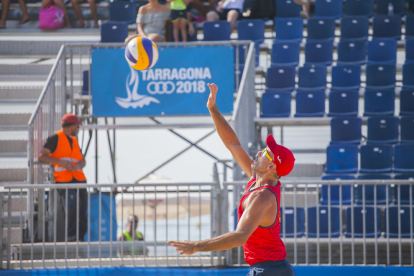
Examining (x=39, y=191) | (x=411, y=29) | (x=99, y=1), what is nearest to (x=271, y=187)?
(x=39, y=191)

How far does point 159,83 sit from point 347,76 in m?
3.77

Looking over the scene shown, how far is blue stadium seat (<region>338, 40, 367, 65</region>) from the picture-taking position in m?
11.8

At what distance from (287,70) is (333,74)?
0.90 m

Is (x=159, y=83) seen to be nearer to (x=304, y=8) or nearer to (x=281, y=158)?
(x=304, y=8)

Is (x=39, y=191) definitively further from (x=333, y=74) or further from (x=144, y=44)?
(x=333, y=74)

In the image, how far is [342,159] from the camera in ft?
32.1

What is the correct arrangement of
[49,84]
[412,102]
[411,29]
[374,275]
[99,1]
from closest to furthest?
1. [374,275]
2. [49,84]
3. [412,102]
4. [411,29]
5. [99,1]

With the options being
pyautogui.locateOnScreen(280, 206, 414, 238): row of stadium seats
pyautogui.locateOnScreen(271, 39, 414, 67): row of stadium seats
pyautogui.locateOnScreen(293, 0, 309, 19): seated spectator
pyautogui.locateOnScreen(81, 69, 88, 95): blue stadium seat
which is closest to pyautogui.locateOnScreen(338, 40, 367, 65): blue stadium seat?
pyautogui.locateOnScreen(271, 39, 414, 67): row of stadium seats

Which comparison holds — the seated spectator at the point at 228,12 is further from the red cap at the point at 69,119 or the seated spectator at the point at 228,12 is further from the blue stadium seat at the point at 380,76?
the red cap at the point at 69,119

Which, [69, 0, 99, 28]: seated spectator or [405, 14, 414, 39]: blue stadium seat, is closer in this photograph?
[405, 14, 414, 39]: blue stadium seat

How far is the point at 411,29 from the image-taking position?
1213cm

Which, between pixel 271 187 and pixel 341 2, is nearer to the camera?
pixel 271 187

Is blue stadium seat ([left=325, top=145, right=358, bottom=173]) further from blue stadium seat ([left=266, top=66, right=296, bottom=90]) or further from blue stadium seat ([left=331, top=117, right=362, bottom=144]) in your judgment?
blue stadium seat ([left=266, top=66, right=296, bottom=90])

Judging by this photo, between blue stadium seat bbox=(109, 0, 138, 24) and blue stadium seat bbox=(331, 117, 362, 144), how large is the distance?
5.45 meters
